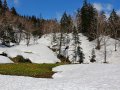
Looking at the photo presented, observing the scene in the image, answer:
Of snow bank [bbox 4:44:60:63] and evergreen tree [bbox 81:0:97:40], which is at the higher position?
evergreen tree [bbox 81:0:97:40]

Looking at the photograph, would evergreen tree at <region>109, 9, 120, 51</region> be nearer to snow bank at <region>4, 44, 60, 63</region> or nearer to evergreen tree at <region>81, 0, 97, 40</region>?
evergreen tree at <region>81, 0, 97, 40</region>

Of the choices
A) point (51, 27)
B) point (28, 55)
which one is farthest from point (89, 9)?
point (28, 55)

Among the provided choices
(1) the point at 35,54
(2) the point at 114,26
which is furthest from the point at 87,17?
(1) the point at 35,54

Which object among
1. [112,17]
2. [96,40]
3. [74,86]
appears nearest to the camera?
[74,86]

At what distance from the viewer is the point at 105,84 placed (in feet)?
76.6

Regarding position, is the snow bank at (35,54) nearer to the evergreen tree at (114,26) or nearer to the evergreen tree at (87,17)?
the evergreen tree at (114,26)

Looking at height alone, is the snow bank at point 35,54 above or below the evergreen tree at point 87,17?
below

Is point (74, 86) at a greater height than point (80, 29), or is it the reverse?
point (80, 29)

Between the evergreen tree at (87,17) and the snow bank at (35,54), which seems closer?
the snow bank at (35,54)

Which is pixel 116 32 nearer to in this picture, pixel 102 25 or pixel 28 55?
pixel 102 25

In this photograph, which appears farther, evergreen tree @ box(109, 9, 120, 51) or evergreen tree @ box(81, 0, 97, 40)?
evergreen tree @ box(81, 0, 97, 40)

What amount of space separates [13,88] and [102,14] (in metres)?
118

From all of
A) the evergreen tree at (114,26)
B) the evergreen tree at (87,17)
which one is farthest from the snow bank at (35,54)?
the evergreen tree at (87,17)

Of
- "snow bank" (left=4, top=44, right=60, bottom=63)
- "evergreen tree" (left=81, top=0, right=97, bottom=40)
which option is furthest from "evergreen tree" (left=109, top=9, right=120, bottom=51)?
"snow bank" (left=4, top=44, right=60, bottom=63)
